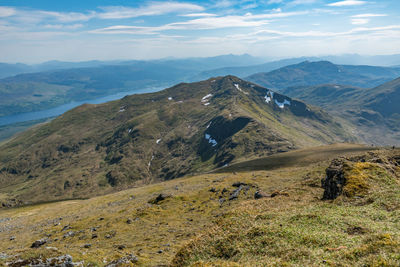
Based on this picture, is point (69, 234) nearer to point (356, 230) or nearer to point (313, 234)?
point (313, 234)

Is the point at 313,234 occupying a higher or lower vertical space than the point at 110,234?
higher

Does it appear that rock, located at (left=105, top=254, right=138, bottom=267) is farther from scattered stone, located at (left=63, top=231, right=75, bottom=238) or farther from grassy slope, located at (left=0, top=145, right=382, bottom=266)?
scattered stone, located at (left=63, top=231, right=75, bottom=238)

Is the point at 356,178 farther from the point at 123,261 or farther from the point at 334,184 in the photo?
the point at 123,261

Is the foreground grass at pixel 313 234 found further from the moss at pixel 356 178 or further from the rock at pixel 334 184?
the rock at pixel 334 184

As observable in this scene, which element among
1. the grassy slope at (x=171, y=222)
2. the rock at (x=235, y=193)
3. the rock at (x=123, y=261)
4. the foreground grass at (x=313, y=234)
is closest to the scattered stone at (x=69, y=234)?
the grassy slope at (x=171, y=222)

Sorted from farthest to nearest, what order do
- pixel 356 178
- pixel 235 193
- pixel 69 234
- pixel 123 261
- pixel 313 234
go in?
1. pixel 235 193
2. pixel 69 234
3. pixel 356 178
4. pixel 123 261
5. pixel 313 234

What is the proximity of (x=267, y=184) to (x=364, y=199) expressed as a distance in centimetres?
4572

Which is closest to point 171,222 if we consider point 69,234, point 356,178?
point 69,234

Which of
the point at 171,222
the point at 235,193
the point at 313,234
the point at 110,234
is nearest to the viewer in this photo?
the point at 313,234

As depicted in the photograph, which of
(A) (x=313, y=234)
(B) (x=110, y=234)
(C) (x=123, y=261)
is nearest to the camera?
(A) (x=313, y=234)

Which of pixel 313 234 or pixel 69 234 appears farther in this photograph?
pixel 69 234

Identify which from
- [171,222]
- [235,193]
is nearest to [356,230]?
[171,222]

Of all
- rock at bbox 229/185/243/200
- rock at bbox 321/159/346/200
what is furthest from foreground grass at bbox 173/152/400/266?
rock at bbox 229/185/243/200

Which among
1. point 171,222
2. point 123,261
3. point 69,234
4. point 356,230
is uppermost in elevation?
point 356,230
